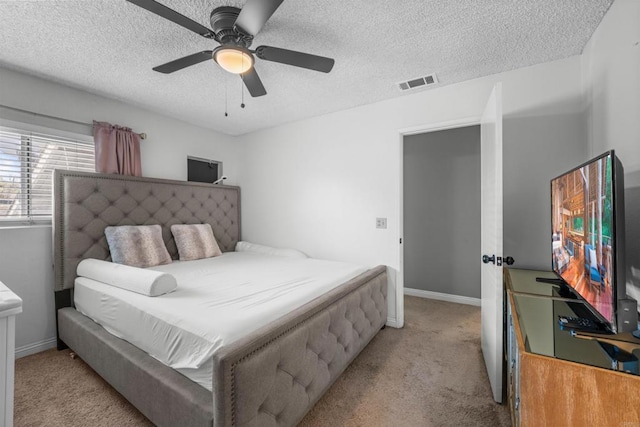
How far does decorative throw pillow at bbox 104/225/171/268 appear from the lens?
242cm

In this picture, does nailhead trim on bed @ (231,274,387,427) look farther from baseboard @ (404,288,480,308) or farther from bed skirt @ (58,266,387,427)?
baseboard @ (404,288,480,308)

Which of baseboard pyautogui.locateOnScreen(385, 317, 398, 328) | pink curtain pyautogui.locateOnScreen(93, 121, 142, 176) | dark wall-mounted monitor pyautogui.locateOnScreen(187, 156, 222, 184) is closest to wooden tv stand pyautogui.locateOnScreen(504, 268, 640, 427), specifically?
baseboard pyautogui.locateOnScreen(385, 317, 398, 328)

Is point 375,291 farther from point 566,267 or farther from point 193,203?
point 193,203

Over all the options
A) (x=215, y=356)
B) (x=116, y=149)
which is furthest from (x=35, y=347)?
(x=215, y=356)

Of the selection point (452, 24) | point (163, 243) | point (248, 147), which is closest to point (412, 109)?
point (452, 24)

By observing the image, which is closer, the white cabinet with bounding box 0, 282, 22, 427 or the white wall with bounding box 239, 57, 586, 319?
the white cabinet with bounding box 0, 282, 22, 427

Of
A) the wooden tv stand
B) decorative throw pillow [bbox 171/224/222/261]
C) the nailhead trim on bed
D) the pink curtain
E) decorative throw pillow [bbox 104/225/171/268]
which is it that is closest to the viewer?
the wooden tv stand

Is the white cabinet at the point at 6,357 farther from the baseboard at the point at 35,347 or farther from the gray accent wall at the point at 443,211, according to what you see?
the gray accent wall at the point at 443,211

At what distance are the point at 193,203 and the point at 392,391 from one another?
9.54 feet

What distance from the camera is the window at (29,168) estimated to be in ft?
7.12

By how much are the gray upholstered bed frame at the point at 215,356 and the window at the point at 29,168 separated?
239 millimetres

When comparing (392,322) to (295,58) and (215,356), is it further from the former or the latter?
(295,58)

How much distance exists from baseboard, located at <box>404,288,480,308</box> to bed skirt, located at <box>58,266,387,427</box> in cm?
205

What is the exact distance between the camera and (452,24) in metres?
1.65
